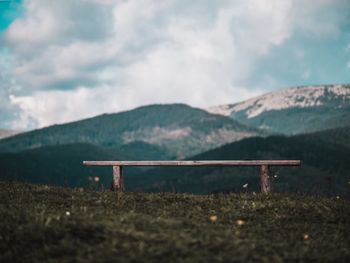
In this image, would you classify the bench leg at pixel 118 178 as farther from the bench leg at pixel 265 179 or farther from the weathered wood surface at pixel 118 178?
the bench leg at pixel 265 179

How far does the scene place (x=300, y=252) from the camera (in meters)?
9.71

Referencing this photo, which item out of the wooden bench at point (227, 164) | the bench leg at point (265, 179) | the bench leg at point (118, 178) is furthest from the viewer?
the bench leg at point (118, 178)

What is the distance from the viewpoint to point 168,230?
10352mm

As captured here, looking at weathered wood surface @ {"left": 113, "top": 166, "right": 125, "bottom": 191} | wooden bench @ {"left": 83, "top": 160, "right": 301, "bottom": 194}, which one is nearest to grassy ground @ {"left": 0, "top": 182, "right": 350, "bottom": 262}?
wooden bench @ {"left": 83, "top": 160, "right": 301, "bottom": 194}

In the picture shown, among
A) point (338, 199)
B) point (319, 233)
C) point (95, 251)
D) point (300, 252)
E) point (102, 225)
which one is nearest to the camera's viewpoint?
point (95, 251)

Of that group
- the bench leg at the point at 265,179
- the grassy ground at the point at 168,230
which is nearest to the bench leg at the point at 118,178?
the grassy ground at the point at 168,230

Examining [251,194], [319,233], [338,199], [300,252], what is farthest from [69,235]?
[338,199]

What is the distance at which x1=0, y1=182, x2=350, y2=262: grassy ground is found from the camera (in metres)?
9.13

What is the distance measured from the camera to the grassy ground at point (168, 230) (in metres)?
9.13

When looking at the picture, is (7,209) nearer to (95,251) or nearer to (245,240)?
(95,251)

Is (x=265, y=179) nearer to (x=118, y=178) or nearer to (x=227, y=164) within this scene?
(x=227, y=164)

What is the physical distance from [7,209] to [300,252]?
23.1 feet

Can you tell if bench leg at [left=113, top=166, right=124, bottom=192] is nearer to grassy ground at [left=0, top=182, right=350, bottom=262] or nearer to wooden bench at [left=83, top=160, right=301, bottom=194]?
wooden bench at [left=83, top=160, right=301, bottom=194]

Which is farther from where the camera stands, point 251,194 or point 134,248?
point 251,194
